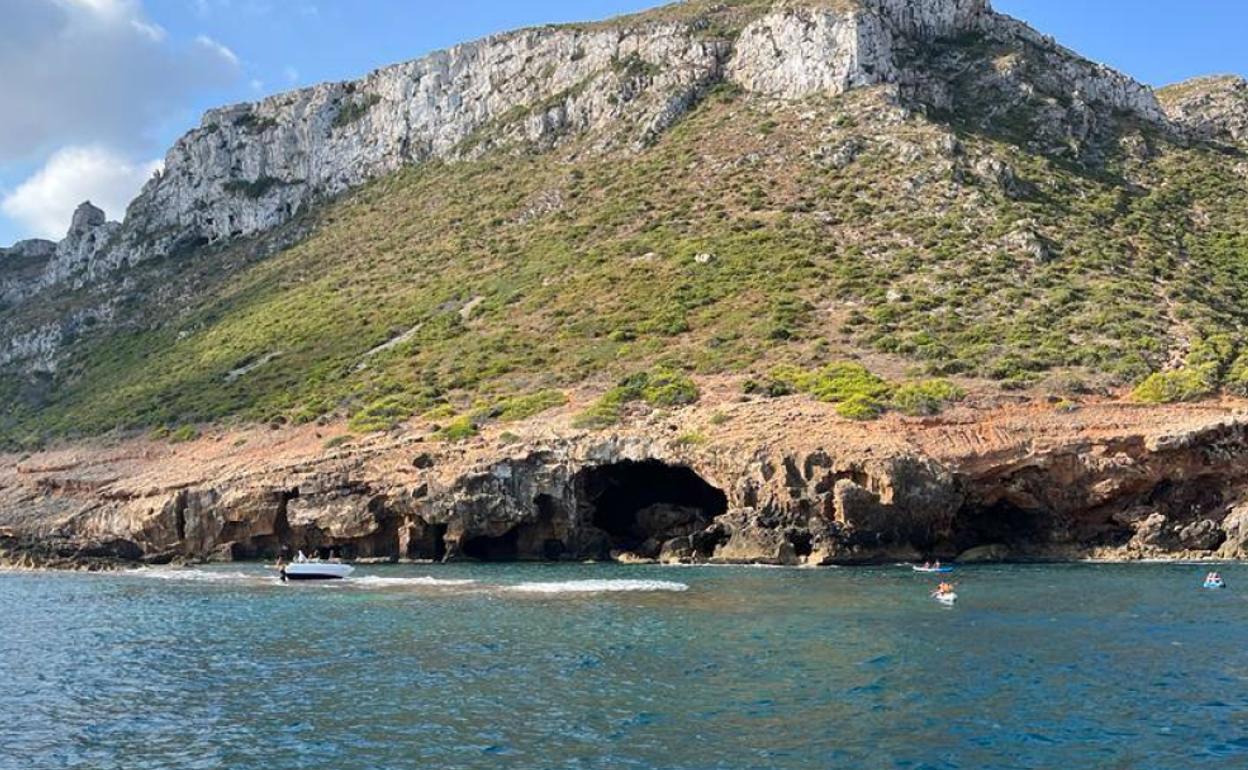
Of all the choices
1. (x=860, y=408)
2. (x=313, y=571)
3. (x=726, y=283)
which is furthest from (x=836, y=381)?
(x=313, y=571)

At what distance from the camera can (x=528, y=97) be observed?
101000mm

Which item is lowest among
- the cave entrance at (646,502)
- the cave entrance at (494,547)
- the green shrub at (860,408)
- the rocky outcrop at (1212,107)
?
the cave entrance at (494,547)

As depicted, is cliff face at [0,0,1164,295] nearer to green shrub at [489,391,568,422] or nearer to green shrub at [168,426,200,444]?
green shrub at [489,391,568,422]

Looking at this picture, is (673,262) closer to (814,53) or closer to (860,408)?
(814,53)

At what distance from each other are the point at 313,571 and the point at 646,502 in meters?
18.1

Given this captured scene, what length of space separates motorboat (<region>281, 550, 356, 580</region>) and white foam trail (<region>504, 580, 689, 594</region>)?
940 centimetres

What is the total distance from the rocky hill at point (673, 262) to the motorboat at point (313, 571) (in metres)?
6.60

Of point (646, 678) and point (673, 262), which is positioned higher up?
point (673, 262)

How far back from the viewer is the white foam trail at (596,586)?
40.8 meters

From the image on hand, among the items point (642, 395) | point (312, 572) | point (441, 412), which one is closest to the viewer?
point (312, 572)

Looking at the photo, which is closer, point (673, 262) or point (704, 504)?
point (704, 504)

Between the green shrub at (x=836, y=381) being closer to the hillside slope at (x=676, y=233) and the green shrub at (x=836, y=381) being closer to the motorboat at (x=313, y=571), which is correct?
the hillside slope at (x=676, y=233)

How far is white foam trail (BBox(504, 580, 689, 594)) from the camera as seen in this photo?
40844mm

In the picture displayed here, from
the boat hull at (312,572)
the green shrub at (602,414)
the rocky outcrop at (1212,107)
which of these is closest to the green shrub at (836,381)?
the green shrub at (602,414)
